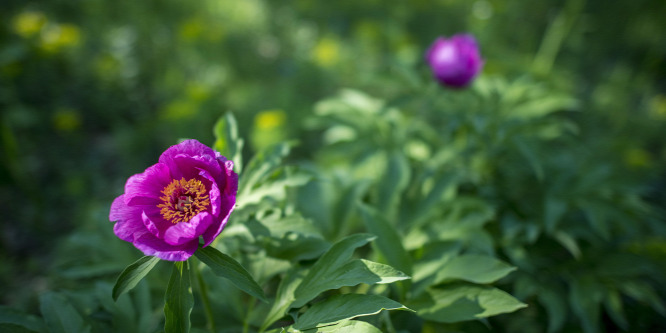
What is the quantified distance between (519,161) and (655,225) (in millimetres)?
504

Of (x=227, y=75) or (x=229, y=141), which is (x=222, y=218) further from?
(x=227, y=75)

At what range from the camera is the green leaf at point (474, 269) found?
103 cm

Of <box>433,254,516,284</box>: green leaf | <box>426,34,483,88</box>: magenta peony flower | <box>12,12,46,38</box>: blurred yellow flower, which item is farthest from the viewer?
<box>12,12,46,38</box>: blurred yellow flower

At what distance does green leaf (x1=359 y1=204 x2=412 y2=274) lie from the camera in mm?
1096

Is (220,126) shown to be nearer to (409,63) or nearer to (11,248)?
(409,63)

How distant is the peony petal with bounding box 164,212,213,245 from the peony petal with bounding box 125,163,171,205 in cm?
12

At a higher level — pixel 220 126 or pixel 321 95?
pixel 321 95

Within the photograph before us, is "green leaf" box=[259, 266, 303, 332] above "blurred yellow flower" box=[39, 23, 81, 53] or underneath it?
underneath

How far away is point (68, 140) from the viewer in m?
2.87

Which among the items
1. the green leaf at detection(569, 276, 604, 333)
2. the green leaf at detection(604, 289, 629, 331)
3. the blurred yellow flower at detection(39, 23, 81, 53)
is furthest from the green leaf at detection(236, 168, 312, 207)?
the blurred yellow flower at detection(39, 23, 81, 53)

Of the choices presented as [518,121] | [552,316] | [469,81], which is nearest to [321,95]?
[469,81]

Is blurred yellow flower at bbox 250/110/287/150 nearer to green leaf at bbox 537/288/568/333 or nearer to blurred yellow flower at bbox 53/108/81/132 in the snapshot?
blurred yellow flower at bbox 53/108/81/132

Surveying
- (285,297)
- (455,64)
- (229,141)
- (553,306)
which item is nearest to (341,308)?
(285,297)

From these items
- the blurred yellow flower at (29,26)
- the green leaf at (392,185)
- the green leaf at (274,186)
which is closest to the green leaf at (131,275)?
the green leaf at (274,186)
